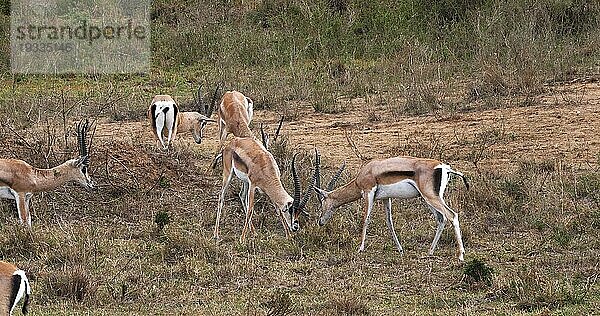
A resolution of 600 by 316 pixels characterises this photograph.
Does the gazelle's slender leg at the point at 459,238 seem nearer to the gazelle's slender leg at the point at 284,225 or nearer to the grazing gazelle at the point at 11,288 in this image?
the gazelle's slender leg at the point at 284,225

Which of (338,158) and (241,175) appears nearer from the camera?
(241,175)

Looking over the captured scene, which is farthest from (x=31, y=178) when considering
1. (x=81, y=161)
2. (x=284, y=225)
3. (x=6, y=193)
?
(x=284, y=225)

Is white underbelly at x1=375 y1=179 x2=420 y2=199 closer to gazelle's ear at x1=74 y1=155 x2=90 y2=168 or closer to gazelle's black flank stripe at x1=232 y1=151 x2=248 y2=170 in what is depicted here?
gazelle's black flank stripe at x1=232 y1=151 x2=248 y2=170

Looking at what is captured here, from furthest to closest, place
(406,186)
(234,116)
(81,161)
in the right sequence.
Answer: (234,116) → (81,161) → (406,186)

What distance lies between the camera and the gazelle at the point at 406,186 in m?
7.82

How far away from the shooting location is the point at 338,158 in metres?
10.8

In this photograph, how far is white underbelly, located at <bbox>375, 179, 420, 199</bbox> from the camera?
26.1 feet

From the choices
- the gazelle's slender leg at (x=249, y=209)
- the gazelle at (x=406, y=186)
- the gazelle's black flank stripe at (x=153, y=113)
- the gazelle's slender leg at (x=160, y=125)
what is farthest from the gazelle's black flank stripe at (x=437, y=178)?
the gazelle's black flank stripe at (x=153, y=113)

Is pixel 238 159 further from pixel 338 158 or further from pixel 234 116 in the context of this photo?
pixel 234 116

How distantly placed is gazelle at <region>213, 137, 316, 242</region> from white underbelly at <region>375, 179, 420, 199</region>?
0.58 metres

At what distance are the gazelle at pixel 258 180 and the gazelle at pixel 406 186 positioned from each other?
27 cm

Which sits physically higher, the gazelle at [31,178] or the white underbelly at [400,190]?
the white underbelly at [400,190]

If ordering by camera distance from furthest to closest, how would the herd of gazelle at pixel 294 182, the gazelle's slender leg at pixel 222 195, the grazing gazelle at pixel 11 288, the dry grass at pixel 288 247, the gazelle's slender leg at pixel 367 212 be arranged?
the gazelle's slender leg at pixel 222 195
the gazelle's slender leg at pixel 367 212
the herd of gazelle at pixel 294 182
the dry grass at pixel 288 247
the grazing gazelle at pixel 11 288

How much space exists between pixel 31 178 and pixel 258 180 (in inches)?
69.4
